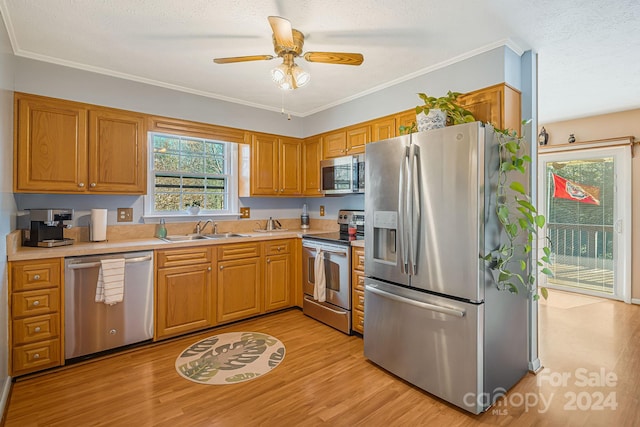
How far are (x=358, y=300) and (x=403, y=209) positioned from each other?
3.85 feet

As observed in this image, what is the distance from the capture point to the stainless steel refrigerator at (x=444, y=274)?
194 centimetres

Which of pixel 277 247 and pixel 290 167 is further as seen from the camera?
pixel 290 167

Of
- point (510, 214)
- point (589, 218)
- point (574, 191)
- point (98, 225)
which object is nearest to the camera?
point (510, 214)

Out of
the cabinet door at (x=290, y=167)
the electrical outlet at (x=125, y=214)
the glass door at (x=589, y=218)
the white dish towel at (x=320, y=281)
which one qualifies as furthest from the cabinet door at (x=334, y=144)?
the glass door at (x=589, y=218)

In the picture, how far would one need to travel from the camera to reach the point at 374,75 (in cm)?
306

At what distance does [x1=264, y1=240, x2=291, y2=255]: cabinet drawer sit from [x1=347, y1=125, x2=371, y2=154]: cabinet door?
1.32m

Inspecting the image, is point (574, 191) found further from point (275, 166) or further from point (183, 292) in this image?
point (183, 292)

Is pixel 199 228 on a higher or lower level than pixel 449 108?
lower

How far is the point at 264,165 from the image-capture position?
13.3ft

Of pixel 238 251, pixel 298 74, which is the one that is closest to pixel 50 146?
pixel 238 251

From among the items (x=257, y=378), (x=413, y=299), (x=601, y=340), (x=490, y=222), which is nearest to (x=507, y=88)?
(x=490, y=222)

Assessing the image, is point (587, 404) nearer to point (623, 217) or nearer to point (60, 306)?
point (623, 217)

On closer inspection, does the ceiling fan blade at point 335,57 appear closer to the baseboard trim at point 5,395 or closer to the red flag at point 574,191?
the baseboard trim at point 5,395

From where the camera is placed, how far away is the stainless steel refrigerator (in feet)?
6.37
